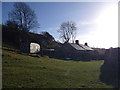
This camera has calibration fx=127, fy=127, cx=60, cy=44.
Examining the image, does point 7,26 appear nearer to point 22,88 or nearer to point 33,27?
point 33,27

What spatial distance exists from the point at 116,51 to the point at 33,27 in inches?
1540

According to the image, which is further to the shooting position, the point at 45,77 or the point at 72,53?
the point at 72,53

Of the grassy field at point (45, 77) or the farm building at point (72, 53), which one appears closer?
the grassy field at point (45, 77)

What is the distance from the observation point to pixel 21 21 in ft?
160

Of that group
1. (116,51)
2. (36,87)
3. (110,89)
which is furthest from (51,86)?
(116,51)

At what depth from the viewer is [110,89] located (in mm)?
8516

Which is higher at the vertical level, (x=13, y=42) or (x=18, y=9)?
(x=18, y=9)

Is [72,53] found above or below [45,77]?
below

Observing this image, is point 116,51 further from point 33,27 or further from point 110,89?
point 33,27

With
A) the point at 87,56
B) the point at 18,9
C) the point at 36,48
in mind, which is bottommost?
the point at 87,56

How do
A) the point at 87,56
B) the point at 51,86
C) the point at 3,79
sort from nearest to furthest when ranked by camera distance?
the point at 51,86 → the point at 3,79 → the point at 87,56

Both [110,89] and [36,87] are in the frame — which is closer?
[36,87]

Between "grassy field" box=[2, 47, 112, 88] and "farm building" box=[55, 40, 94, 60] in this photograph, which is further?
"farm building" box=[55, 40, 94, 60]

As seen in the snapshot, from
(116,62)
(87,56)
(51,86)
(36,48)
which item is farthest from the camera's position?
(87,56)
